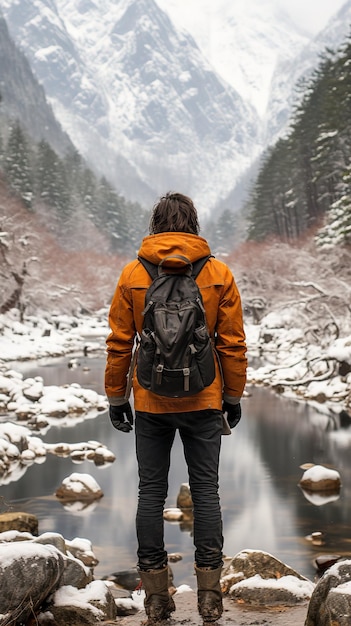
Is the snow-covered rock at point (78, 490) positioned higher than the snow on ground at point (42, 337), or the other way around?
the snow on ground at point (42, 337)

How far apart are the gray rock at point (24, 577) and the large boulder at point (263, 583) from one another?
1692 mm

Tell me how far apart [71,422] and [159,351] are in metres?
13.7

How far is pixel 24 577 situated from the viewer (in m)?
4.08

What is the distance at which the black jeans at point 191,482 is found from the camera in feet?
13.0

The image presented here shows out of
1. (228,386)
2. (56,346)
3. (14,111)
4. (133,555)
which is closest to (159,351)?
(228,386)

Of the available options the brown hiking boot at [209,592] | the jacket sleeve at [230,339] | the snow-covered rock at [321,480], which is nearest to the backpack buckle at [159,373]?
the jacket sleeve at [230,339]

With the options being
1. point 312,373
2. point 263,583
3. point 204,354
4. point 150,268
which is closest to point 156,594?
point 204,354

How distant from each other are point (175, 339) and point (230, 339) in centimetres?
37

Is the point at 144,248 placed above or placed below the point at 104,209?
below

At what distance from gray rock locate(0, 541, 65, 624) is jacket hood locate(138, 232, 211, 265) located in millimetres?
1812

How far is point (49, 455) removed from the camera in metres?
13.3

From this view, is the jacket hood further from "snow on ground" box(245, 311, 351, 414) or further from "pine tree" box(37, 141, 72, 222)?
"pine tree" box(37, 141, 72, 222)

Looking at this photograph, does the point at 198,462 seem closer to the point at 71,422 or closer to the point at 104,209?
the point at 71,422

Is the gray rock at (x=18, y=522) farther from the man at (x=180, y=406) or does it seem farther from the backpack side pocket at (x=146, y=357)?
the backpack side pocket at (x=146, y=357)
